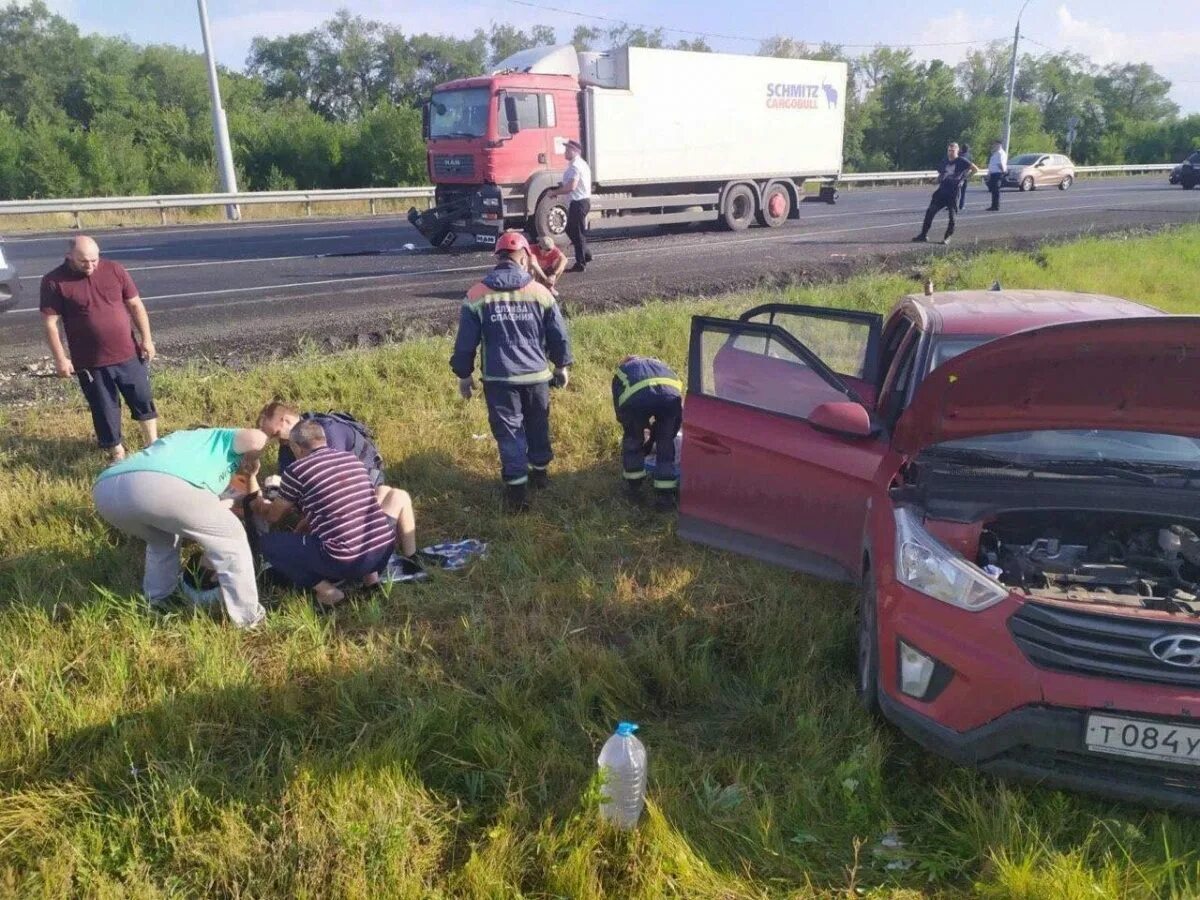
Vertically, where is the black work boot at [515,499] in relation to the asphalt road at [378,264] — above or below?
below

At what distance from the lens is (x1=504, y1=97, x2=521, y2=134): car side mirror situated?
15203mm

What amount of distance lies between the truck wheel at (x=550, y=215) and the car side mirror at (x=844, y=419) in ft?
40.6

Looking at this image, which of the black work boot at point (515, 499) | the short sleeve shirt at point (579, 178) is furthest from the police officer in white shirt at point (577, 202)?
the black work boot at point (515, 499)

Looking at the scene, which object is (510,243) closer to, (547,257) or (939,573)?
(939,573)

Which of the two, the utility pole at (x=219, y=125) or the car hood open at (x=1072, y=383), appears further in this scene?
the utility pole at (x=219, y=125)

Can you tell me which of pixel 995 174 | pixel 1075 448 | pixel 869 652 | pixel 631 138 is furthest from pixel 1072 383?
pixel 995 174

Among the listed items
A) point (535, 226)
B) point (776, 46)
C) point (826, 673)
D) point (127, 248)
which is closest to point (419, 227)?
point (535, 226)

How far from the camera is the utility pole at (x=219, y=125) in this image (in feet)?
71.5

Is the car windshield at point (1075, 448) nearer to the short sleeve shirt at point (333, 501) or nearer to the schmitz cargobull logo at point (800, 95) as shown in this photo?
the short sleeve shirt at point (333, 501)

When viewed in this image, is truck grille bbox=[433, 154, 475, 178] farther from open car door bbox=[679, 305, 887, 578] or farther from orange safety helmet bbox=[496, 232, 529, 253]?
open car door bbox=[679, 305, 887, 578]

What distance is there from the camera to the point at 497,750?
3037 mm

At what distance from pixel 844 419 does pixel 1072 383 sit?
85 cm

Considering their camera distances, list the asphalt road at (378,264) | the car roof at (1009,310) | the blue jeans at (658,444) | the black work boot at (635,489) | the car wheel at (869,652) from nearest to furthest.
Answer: the car wheel at (869,652), the car roof at (1009,310), the blue jeans at (658,444), the black work boot at (635,489), the asphalt road at (378,264)

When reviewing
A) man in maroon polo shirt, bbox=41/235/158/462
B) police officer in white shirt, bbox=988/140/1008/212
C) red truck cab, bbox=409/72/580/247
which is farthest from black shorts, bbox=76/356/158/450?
police officer in white shirt, bbox=988/140/1008/212
